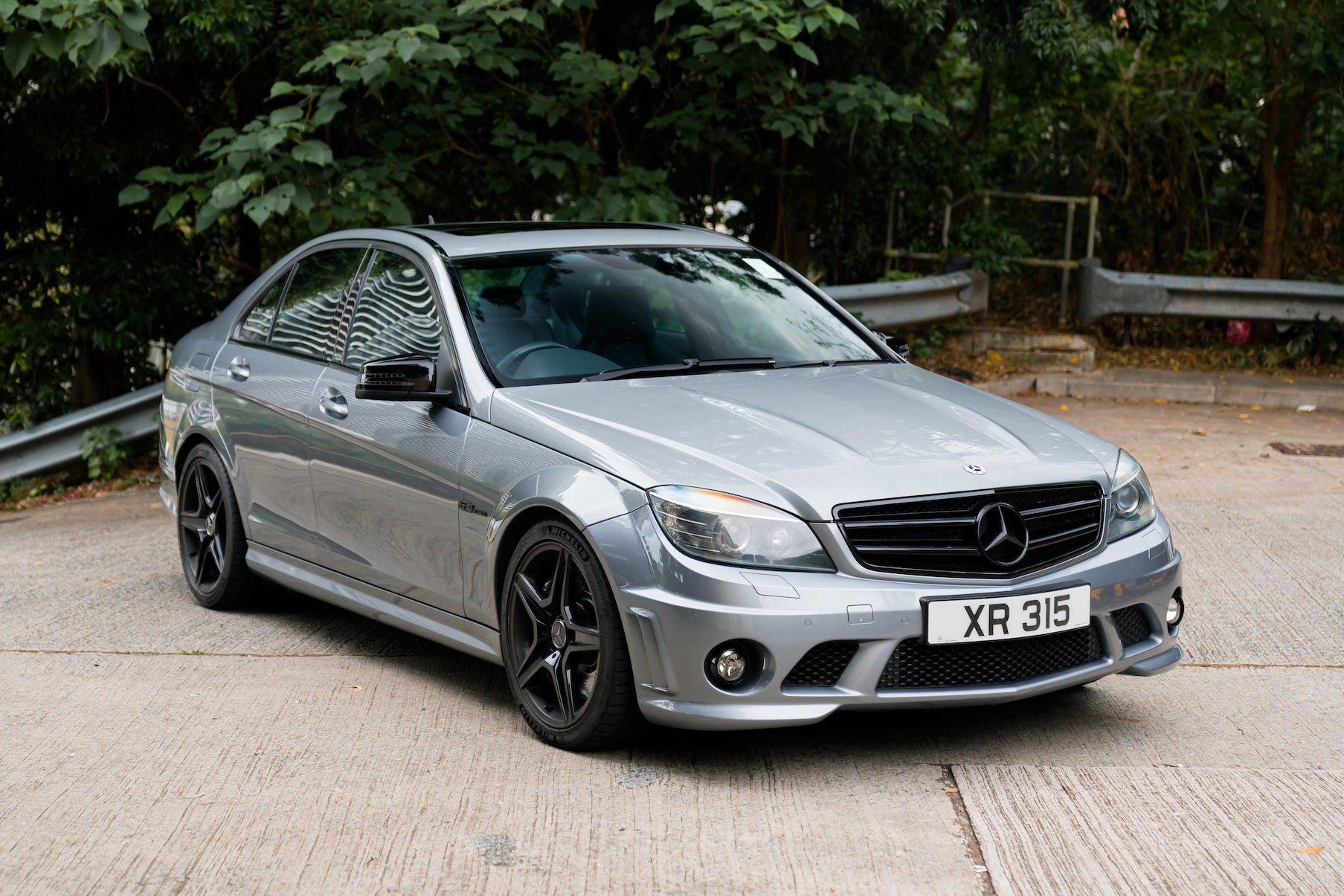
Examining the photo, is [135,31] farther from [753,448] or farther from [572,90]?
[753,448]

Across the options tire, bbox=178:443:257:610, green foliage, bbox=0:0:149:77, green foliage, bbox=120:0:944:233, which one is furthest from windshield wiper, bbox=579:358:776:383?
green foliage, bbox=0:0:149:77

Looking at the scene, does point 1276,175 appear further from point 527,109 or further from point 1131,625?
point 1131,625

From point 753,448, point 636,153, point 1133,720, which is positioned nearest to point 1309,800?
point 1133,720

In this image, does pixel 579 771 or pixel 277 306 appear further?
pixel 277 306

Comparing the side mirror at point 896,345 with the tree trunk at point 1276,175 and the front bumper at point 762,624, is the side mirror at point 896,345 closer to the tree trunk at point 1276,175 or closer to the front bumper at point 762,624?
the front bumper at point 762,624

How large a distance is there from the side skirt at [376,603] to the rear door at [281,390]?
8cm

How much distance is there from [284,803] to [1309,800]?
2.73 m

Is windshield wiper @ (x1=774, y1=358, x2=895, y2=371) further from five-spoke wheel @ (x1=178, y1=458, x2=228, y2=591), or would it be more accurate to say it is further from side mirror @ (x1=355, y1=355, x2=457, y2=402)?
five-spoke wheel @ (x1=178, y1=458, x2=228, y2=591)

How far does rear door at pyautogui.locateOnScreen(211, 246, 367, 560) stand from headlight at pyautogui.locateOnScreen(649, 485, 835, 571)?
208 cm

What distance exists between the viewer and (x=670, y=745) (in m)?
4.39

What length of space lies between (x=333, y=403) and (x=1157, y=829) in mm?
3168

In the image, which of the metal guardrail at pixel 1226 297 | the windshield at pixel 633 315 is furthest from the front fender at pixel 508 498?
the metal guardrail at pixel 1226 297

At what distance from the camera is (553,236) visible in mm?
5617

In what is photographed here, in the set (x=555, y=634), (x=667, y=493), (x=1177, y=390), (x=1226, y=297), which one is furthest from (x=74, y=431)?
(x=1226, y=297)
